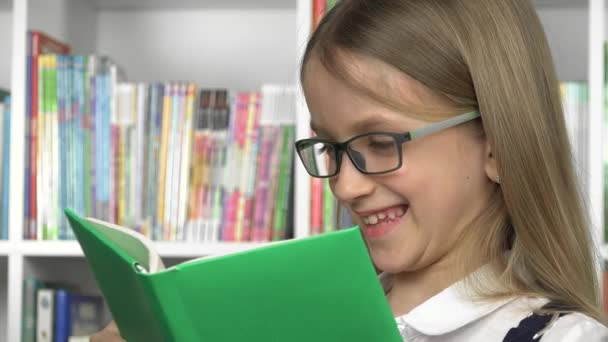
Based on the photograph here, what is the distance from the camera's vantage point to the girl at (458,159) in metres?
0.87

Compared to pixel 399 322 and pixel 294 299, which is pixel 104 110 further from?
pixel 294 299

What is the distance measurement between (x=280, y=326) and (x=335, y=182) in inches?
10.5

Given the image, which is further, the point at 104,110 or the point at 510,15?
the point at 104,110

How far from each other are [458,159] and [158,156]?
0.85 metres

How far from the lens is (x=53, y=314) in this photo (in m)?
1.65

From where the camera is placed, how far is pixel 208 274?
65cm

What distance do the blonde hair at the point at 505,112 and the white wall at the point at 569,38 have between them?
87 cm

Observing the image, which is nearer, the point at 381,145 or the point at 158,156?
the point at 381,145

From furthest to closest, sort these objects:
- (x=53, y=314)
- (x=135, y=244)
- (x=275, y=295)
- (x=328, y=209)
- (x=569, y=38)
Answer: (x=569, y=38) → (x=53, y=314) → (x=328, y=209) → (x=135, y=244) → (x=275, y=295)

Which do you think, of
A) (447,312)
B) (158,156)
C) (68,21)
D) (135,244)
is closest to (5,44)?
(68,21)

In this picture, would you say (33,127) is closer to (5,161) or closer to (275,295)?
(5,161)

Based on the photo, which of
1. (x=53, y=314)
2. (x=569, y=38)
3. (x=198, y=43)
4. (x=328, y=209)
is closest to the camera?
(x=328, y=209)

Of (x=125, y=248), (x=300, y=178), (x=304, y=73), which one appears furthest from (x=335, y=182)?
(x=300, y=178)

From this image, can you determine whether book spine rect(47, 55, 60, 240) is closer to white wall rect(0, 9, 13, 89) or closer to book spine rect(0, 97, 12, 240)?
book spine rect(0, 97, 12, 240)
